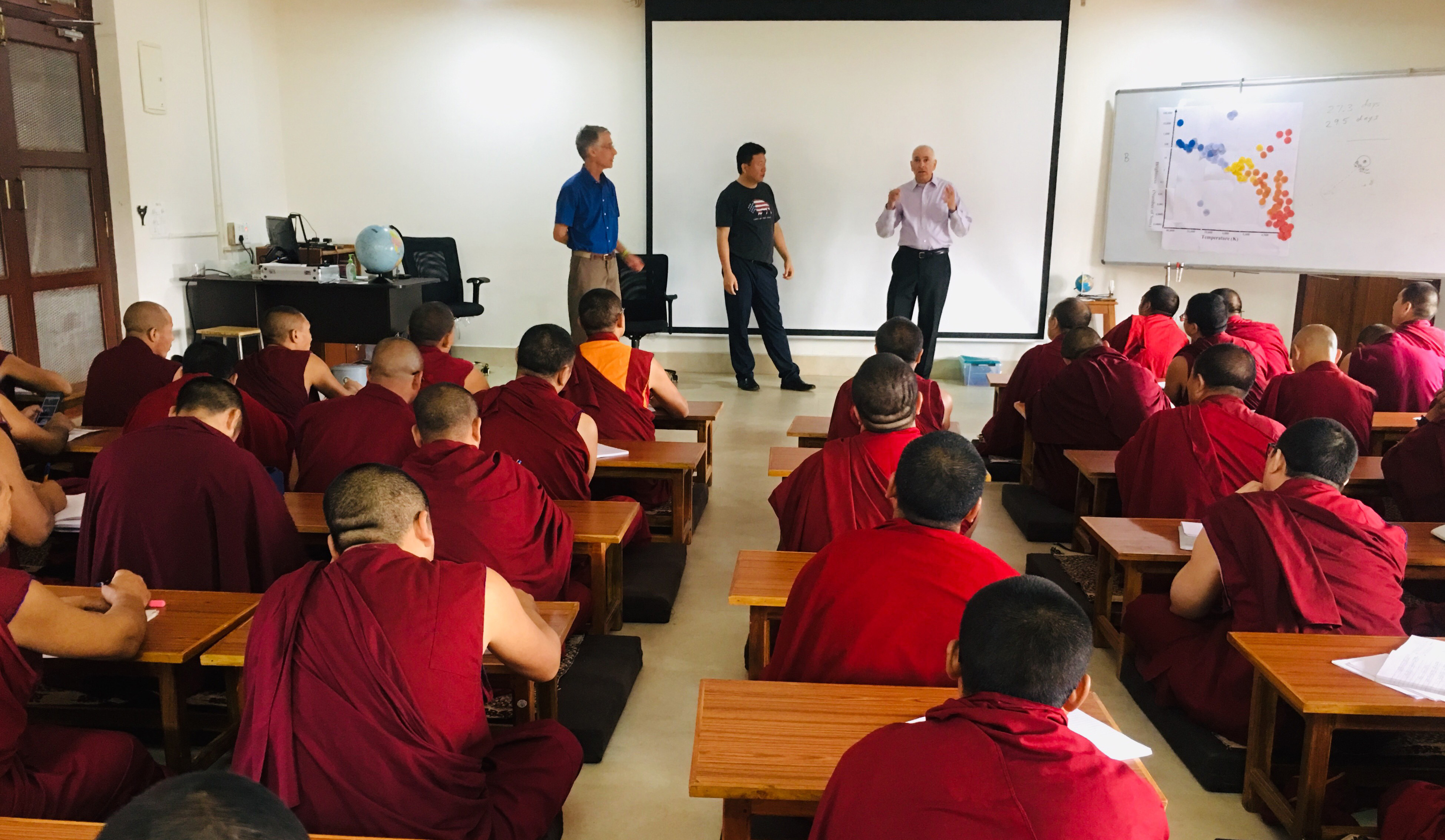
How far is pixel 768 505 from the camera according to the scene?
4.93 meters

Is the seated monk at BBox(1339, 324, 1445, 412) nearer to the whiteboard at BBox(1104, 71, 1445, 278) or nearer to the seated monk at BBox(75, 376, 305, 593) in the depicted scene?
the whiteboard at BBox(1104, 71, 1445, 278)

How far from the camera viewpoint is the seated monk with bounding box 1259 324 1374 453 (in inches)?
162

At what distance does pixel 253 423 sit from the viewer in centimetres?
380

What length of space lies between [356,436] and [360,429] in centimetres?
2

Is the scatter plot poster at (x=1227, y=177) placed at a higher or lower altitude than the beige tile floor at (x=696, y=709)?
higher

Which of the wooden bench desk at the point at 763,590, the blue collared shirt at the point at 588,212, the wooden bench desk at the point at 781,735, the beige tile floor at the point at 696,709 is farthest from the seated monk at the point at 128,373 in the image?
the wooden bench desk at the point at 781,735

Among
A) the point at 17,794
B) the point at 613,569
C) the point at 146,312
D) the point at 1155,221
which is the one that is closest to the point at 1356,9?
the point at 1155,221

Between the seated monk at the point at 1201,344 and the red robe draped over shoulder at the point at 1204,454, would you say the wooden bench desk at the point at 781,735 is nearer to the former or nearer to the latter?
the red robe draped over shoulder at the point at 1204,454

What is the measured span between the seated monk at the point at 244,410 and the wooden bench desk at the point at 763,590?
76.1 inches

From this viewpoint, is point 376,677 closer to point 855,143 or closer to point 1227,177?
point 855,143

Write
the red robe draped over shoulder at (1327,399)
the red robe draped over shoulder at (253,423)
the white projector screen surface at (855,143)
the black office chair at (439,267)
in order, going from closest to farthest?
1. the red robe draped over shoulder at (253,423)
2. the red robe draped over shoulder at (1327,399)
3. the white projector screen surface at (855,143)
4. the black office chair at (439,267)

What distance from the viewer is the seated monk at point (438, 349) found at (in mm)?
4316

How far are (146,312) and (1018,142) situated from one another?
19.4 ft

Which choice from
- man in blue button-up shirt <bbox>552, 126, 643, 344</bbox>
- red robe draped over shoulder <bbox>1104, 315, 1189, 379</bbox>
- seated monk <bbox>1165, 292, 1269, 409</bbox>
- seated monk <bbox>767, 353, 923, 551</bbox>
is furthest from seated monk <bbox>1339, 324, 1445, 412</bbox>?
man in blue button-up shirt <bbox>552, 126, 643, 344</bbox>
